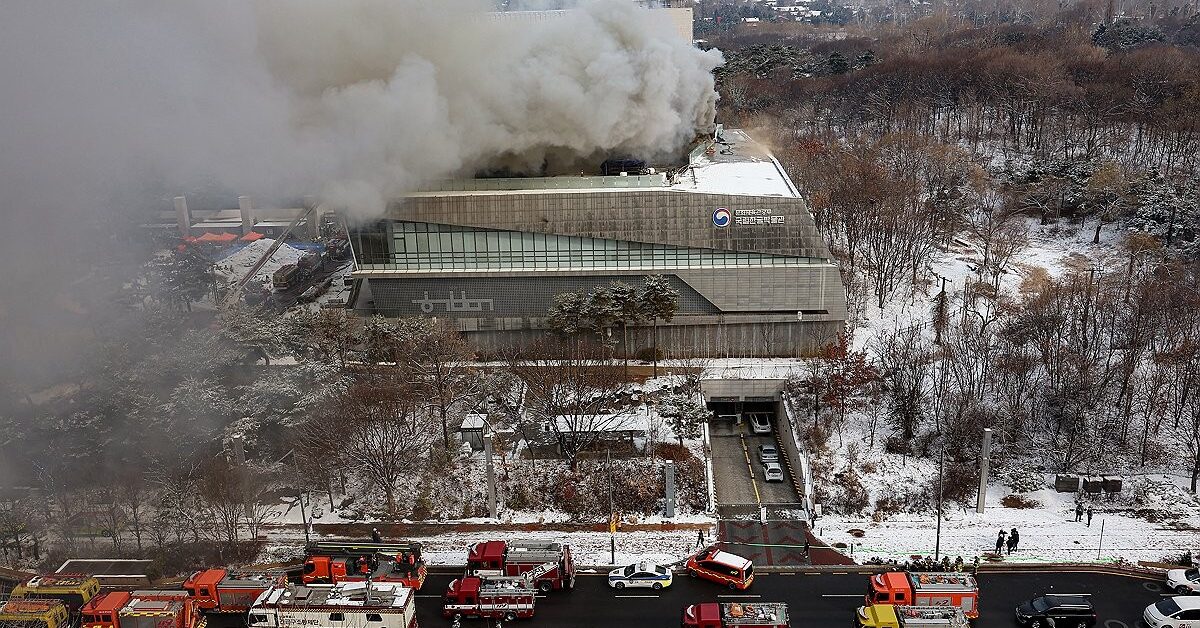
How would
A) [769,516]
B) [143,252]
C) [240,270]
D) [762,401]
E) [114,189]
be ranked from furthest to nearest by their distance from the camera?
1. [240,270]
2. [762,401]
3. [769,516]
4. [143,252]
5. [114,189]

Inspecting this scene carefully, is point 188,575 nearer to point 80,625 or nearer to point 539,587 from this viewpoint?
point 80,625

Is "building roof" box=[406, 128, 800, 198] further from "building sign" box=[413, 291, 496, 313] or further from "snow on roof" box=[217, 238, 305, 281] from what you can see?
"snow on roof" box=[217, 238, 305, 281]

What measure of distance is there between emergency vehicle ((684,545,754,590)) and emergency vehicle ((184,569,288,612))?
1239 cm

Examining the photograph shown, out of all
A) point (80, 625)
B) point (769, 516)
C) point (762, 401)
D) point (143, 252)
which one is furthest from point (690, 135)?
point (80, 625)

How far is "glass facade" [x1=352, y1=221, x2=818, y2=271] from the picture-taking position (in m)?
42.3

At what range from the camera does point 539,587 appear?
29.0 metres

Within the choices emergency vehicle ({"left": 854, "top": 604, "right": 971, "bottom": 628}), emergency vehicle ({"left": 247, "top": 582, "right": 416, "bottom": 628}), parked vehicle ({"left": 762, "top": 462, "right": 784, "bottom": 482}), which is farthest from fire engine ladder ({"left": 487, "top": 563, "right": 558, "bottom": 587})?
parked vehicle ({"left": 762, "top": 462, "right": 784, "bottom": 482})

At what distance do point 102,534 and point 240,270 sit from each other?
17.7 meters

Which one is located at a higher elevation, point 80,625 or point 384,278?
point 384,278

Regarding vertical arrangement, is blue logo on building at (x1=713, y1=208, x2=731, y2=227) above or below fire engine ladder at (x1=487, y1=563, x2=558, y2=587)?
above

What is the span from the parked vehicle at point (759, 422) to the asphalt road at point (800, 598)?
11.3 meters

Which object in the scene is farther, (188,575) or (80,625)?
(188,575)

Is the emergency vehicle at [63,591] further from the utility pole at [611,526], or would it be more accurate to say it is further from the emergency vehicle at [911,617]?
the emergency vehicle at [911,617]

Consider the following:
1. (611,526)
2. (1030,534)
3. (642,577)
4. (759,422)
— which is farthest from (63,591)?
(1030,534)
